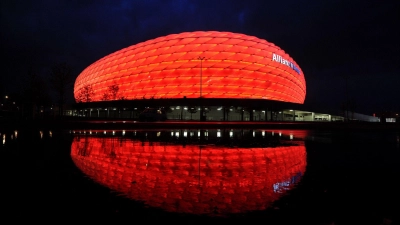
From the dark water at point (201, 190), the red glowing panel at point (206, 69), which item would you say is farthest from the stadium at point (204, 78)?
the dark water at point (201, 190)

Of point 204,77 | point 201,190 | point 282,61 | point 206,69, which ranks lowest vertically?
point 201,190

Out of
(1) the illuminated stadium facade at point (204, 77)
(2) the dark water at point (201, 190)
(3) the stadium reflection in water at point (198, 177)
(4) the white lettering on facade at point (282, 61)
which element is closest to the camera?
(2) the dark water at point (201, 190)

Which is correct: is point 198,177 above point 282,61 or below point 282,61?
below

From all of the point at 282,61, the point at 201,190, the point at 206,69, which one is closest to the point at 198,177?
the point at 201,190

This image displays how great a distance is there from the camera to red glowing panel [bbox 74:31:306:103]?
5400cm

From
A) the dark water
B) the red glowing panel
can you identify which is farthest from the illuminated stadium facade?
the dark water

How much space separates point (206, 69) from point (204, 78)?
69.1 inches

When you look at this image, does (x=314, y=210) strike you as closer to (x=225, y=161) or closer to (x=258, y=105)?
(x=225, y=161)

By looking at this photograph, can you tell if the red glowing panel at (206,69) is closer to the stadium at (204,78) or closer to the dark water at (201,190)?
the stadium at (204,78)

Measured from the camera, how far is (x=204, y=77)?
177 ft

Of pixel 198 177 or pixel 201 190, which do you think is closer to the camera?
pixel 201 190

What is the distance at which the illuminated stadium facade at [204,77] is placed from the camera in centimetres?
5384

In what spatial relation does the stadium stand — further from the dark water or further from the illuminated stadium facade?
the dark water

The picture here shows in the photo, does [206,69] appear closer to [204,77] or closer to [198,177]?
[204,77]
